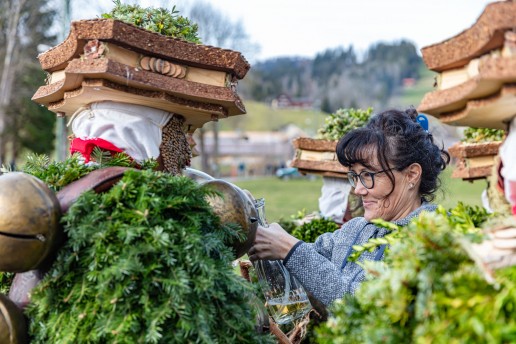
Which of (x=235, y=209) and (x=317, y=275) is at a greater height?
(x=235, y=209)

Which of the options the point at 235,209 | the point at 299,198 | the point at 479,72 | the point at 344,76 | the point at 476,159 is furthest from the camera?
the point at 344,76

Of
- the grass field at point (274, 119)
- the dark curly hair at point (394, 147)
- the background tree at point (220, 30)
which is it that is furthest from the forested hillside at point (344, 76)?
the dark curly hair at point (394, 147)

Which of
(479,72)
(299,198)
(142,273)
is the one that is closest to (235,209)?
(142,273)

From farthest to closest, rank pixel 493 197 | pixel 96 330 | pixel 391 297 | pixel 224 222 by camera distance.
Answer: pixel 224 222 → pixel 493 197 → pixel 96 330 → pixel 391 297

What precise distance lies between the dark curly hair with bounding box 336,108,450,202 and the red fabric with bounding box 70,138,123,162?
1.04 meters

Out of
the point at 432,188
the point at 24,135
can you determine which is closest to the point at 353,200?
the point at 432,188

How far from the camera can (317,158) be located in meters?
4.09

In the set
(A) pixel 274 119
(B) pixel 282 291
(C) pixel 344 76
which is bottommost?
(B) pixel 282 291

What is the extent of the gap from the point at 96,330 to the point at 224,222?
0.52 meters

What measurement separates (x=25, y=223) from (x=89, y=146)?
56 cm

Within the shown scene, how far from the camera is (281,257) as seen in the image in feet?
7.97

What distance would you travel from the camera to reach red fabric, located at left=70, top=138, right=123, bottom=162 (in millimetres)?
2176

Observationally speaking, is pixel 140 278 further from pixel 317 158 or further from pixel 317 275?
pixel 317 158

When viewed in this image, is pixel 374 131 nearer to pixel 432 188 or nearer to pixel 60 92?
pixel 432 188
